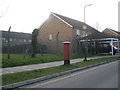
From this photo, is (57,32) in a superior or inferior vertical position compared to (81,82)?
superior

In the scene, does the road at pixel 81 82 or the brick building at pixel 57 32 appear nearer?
the road at pixel 81 82

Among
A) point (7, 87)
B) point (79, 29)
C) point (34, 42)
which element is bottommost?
point (7, 87)

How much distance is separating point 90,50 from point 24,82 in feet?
79.2

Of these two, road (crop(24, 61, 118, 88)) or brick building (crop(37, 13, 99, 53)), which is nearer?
road (crop(24, 61, 118, 88))

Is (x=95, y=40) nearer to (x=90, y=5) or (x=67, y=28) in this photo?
(x=67, y=28)

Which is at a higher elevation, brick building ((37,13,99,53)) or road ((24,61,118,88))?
brick building ((37,13,99,53))

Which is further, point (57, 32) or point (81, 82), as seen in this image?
point (57, 32)

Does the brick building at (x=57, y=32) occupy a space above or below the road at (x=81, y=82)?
above

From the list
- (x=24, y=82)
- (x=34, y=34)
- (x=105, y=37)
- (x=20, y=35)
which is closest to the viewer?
(x=24, y=82)

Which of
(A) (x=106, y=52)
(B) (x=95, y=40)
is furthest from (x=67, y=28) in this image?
(A) (x=106, y=52)

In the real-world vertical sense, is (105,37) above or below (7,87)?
above

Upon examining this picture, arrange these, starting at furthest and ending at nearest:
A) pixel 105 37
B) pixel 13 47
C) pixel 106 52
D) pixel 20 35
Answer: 1. pixel 20 35
2. pixel 106 52
3. pixel 105 37
4. pixel 13 47

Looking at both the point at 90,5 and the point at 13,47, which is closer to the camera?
the point at 90,5

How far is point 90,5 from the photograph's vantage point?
1927 cm
